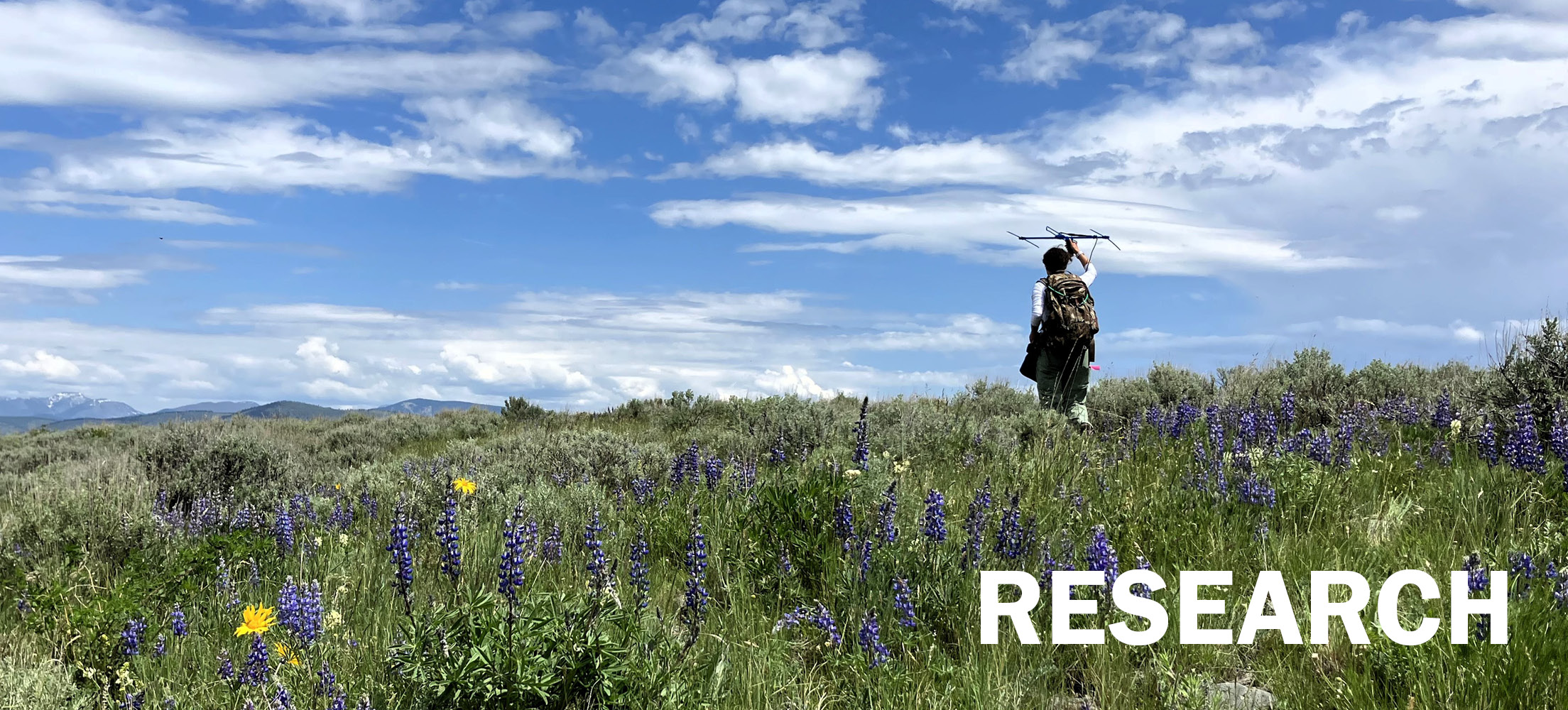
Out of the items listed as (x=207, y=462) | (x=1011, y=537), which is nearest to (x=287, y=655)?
(x=1011, y=537)

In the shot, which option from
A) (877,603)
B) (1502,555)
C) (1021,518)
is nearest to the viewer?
(877,603)

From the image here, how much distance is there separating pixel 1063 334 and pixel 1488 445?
4.69m

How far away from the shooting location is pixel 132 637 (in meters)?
3.84

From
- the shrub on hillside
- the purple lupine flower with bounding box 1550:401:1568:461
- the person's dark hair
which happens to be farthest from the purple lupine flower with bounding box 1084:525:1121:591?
the shrub on hillside

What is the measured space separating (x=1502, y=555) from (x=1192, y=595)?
159cm

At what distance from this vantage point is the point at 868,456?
6.20m

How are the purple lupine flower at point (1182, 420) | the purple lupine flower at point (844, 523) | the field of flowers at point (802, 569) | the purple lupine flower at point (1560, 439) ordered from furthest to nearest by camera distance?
the purple lupine flower at point (1182, 420) < the purple lupine flower at point (1560, 439) < the purple lupine flower at point (844, 523) < the field of flowers at point (802, 569)

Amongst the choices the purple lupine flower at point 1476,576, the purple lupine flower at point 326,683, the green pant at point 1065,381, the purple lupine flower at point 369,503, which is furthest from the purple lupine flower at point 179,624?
the green pant at point 1065,381

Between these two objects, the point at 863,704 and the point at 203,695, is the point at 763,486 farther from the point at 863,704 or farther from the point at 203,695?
the point at 203,695

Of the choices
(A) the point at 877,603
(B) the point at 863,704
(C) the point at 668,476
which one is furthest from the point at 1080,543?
(C) the point at 668,476

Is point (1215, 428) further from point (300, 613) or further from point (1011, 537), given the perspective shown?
point (300, 613)

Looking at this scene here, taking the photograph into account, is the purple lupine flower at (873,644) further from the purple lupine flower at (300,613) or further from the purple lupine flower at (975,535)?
the purple lupine flower at (300,613)

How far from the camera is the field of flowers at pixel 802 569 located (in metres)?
3.34

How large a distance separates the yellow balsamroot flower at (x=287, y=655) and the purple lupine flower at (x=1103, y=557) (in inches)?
124
